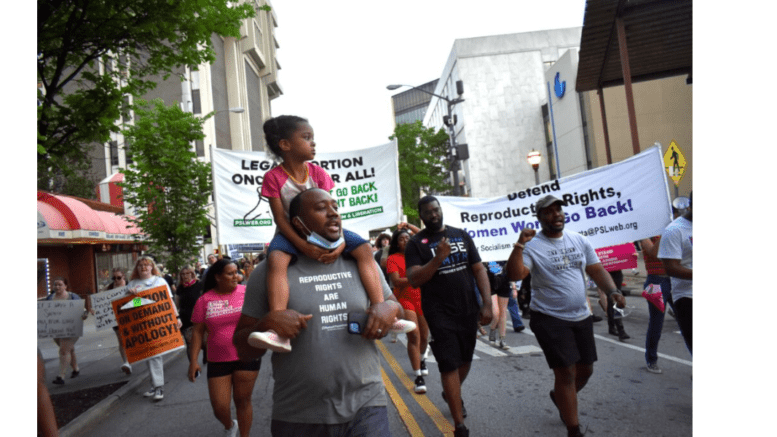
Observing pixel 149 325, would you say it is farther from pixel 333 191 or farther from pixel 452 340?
pixel 452 340

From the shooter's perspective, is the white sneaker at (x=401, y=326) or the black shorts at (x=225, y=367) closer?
the white sneaker at (x=401, y=326)

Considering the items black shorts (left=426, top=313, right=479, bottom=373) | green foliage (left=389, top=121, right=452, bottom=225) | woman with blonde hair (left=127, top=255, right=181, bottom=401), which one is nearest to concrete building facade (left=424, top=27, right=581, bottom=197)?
green foliage (left=389, top=121, right=452, bottom=225)

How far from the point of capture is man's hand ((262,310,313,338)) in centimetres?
238

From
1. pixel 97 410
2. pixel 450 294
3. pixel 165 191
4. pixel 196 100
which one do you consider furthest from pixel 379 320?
pixel 196 100

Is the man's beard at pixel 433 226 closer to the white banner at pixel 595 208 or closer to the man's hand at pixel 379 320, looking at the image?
the white banner at pixel 595 208

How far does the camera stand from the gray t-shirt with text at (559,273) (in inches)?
175

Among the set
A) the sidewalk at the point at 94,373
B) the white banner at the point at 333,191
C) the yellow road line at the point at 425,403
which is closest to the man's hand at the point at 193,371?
the sidewalk at the point at 94,373

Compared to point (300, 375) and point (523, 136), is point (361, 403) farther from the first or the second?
point (523, 136)

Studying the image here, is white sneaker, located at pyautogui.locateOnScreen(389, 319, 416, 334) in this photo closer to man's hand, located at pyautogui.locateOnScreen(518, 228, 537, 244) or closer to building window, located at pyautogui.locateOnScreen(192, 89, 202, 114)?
man's hand, located at pyautogui.locateOnScreen(518, 228, 537, 244)

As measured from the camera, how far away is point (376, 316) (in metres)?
2.52

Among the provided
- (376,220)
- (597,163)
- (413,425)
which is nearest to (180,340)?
(376,220)

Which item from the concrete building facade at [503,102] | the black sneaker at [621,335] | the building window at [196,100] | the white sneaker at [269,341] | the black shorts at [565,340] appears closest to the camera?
the white sneaker at [269,341]

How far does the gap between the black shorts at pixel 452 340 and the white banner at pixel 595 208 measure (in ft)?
8.76

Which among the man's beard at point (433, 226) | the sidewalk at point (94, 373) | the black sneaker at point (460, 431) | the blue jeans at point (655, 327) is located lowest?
the sidewalk at point (94, 373)
